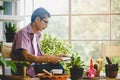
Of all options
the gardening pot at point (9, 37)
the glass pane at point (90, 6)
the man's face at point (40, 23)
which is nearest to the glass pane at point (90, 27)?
the glass pane at point (90, 6)

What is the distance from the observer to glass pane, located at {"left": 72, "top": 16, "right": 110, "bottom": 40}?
5195mm

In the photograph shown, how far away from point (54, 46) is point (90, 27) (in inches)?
27.7

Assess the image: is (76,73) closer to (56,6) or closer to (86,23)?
(86,23)

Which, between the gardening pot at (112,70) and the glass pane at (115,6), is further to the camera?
the glass pane at (115,6)

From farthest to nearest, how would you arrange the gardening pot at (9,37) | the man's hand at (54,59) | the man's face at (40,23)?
1. the gardening pot at (9,37)
2. the man's face at (40,23)
3. the man's hand at (54,59)

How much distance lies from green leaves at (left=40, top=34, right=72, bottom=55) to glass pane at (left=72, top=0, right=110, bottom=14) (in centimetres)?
63

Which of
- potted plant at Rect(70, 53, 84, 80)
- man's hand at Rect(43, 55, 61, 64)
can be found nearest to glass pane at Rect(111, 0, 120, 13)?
man's hand at Rect(43, 55, 61, 64)

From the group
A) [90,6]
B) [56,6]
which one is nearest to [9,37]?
[56,6]

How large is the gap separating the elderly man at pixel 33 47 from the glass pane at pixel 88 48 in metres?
1.90

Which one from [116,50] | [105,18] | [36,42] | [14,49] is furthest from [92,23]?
[14,49]

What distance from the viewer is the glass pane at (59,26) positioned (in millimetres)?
5363

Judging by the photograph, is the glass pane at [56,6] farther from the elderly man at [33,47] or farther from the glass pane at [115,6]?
the elderly man at [33,47]

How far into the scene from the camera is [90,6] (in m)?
5.27

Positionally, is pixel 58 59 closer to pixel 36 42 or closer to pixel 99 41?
pixel 36 42
